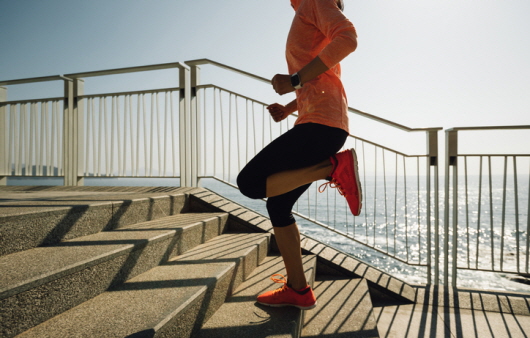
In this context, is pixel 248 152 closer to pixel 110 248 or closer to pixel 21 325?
pixel 110 248

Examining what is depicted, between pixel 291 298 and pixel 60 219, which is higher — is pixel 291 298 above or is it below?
below

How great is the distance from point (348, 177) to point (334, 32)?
62cm

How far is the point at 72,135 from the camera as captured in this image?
13.0 feet

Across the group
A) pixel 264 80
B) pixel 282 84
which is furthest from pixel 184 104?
pixel 282 84

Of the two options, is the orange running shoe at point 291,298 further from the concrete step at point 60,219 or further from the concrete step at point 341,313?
the concrete step at point 60,219

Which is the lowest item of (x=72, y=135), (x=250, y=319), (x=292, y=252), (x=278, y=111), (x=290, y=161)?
(x=250, y=319)

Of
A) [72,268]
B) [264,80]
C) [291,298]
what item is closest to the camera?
[72,268]

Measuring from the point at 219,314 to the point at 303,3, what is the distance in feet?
4.96

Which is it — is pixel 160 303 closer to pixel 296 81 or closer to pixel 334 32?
pixel 296 81

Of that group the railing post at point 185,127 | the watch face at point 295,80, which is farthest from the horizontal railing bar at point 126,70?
the watch face at point 295,80

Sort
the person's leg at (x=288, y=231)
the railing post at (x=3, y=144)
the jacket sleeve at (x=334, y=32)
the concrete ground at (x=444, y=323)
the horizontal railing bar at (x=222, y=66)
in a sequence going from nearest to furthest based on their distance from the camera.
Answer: the jacket sleeve at (x=334, y=32), the person's leg at (x=288, y=231), the concrete ground at (x=444, y=323), the horizontal railing bar at (x=222, y=66), the railing post at (x=3, y=144)

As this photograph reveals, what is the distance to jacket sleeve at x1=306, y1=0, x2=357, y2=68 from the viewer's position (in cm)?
123

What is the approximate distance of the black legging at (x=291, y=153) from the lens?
1276 mm

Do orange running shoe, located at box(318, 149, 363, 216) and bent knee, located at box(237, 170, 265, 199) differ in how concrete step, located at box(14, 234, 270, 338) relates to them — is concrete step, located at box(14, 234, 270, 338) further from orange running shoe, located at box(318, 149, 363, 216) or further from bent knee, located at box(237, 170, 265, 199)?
orange running shoe, located at box(318, 149, 363, 216)
